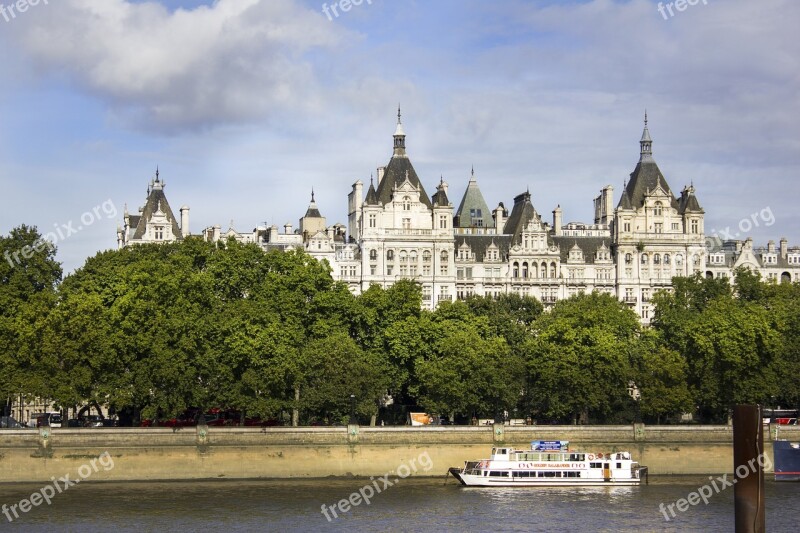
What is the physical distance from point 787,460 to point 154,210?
71764mm

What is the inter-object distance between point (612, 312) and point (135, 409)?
4038cm

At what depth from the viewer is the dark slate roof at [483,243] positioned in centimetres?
14075

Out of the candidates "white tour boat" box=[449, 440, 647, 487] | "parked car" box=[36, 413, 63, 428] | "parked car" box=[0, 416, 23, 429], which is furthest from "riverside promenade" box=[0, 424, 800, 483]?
"parked car" box=[0, 416, 23, 429]

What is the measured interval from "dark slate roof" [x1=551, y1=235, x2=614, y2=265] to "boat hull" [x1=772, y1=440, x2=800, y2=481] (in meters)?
54.6

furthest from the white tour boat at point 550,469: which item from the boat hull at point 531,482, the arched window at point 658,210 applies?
the arched window at point 658,210

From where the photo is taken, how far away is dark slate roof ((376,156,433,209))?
137000 millimetres

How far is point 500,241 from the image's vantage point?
5605 inches

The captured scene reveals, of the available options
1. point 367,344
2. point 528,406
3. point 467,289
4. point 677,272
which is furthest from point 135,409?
point 677,272

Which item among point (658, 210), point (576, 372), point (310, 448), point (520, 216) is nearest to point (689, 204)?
point (658, 210)

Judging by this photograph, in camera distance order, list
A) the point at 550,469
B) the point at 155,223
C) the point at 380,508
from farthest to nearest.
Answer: the point at 155,223
the point at 550,469
the point at 380,508

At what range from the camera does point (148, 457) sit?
86750 mm

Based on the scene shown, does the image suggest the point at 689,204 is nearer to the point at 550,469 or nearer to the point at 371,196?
the point at 371,196

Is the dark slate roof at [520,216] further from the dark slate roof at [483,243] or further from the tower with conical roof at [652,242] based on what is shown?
the tower with conical roof at [652,242]

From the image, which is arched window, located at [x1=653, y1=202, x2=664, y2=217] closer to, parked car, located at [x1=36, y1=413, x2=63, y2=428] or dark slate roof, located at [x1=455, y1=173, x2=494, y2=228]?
dark slate roof, located at [x1=455, y1=173, x2=494, y2=228]
